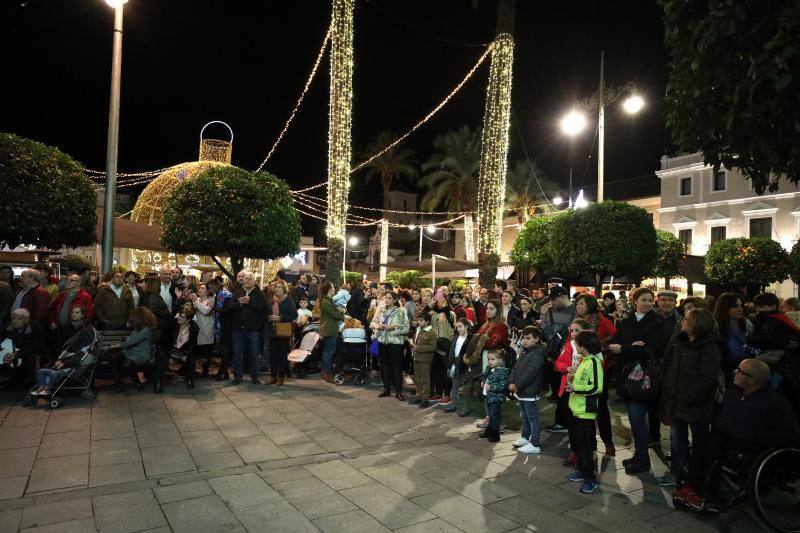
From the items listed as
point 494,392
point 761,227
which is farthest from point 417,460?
point 761,227

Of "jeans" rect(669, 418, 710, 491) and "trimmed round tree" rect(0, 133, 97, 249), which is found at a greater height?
"trimmed round tree" rect(0, 133, 97, 249)

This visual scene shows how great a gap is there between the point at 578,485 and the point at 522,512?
971 mm

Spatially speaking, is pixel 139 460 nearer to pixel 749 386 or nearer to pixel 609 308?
pixel 749 386

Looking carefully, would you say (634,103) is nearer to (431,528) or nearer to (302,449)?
(302,449)

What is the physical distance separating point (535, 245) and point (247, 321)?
14.5m

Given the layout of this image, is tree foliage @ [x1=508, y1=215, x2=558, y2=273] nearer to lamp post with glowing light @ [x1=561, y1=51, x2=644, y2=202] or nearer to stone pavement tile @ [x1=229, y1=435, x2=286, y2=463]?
lamp post with glowing light @ [x1=561, y1=51, x2=644, y2=202]

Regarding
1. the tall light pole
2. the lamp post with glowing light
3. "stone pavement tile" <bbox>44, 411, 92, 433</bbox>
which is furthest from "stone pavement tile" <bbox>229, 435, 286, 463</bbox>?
the lamp post with glowing light

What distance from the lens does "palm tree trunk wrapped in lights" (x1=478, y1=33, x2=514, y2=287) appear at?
1539cm

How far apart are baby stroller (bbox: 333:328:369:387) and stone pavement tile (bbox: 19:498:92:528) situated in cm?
577

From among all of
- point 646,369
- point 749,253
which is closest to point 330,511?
point 646,369

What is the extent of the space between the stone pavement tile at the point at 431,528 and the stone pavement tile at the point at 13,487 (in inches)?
130

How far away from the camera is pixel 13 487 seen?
4512 millimetres

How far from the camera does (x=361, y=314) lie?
12.1 metres

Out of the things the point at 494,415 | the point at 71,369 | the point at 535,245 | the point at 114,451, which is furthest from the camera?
the point at 535,245
